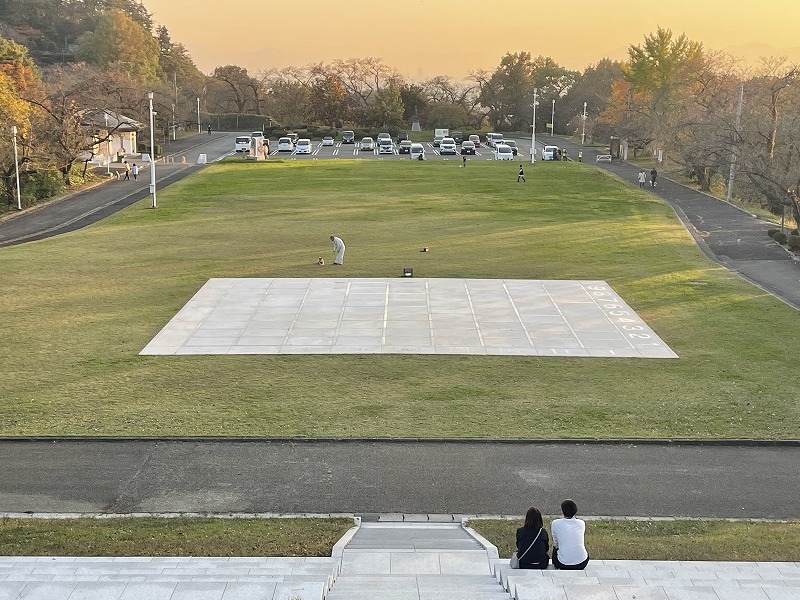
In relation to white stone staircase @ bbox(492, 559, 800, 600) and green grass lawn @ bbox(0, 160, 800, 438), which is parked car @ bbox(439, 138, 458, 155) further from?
white stone staircase @ bbox(492, 559, 800, 600)

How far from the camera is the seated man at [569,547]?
9.41m

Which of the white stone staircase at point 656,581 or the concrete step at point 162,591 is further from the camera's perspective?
the white stone staircase at point 656,581

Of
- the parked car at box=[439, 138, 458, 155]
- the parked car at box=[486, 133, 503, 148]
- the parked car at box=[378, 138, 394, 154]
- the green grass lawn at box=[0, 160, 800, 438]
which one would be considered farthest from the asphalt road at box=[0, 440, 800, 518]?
the parked car at box=[486, 133, 503, 148]

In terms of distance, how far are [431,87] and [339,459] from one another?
108232mm

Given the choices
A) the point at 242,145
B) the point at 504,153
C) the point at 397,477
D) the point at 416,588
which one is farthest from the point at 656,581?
the point at 242,145

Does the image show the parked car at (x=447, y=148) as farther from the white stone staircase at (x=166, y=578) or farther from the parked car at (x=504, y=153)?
the white stone staircase at (x=166, y=578)

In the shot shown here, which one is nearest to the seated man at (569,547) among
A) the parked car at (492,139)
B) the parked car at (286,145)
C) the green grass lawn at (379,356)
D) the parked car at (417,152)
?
the green grass lawn at (379,356)

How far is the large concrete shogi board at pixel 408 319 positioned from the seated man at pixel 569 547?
11122 mm

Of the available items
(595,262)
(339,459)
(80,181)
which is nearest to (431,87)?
(80,181)

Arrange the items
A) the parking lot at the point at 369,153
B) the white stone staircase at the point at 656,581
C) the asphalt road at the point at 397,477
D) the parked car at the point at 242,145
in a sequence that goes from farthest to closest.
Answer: the parked car at the point at 242,145 < the parking lot at the point at 369,153 < the asphalt road at the point at 397,477 < the white stone staircase at the point at 656,581

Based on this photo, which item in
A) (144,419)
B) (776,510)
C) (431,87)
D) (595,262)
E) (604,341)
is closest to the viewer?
(776,510)

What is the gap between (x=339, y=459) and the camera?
1452 centimetres

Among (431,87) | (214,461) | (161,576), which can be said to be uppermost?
(431,87)

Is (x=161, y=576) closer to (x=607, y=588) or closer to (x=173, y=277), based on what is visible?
(x=607, y=588)
